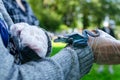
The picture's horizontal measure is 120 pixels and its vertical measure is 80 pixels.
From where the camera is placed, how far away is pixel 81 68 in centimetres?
165

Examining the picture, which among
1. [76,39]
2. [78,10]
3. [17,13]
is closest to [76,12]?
[78,10]

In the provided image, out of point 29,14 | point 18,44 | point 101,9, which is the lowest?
point 101,9

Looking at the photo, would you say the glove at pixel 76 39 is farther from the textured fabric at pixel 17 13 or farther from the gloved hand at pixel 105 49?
the textured fabric at pixel 17 13

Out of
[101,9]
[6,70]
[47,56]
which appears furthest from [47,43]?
[101,9]

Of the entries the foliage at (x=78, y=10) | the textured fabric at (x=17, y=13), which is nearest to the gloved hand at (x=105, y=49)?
the textured fabric at (x=17, y=13)

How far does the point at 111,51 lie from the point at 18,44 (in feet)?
1.12

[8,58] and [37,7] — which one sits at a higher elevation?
[8,58]

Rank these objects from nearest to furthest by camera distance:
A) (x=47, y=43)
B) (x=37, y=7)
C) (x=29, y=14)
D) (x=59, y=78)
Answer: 1. (x=59, y=78)
2. (x=47, y=43)
3. (x=29, y=14)
4. (x=37, y=7)

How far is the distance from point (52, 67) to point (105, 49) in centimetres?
23

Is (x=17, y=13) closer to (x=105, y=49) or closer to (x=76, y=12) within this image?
(x=105, y=49)

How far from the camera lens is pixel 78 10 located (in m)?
49.0

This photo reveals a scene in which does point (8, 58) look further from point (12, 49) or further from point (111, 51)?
point (111, 51)

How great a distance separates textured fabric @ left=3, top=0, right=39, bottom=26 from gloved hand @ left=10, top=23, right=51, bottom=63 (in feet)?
1.95

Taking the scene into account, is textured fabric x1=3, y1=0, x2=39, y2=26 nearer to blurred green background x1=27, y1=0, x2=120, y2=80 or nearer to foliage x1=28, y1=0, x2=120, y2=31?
blurred green background x1=27, y1=0, x2=120, y2=80
